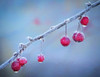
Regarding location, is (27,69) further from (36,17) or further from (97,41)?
(97,41)

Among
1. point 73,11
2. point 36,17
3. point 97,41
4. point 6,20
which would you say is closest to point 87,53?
point 97,41

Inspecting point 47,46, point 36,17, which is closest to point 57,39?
point 47,46

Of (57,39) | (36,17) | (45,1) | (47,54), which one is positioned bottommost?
(47,54)

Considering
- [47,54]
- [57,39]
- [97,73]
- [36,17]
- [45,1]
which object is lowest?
[97,73]

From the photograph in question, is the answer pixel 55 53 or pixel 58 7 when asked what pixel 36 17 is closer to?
pixel 58 7

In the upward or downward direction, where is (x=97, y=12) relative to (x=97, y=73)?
upward

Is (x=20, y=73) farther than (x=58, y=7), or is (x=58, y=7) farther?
(x=20, y=73)
